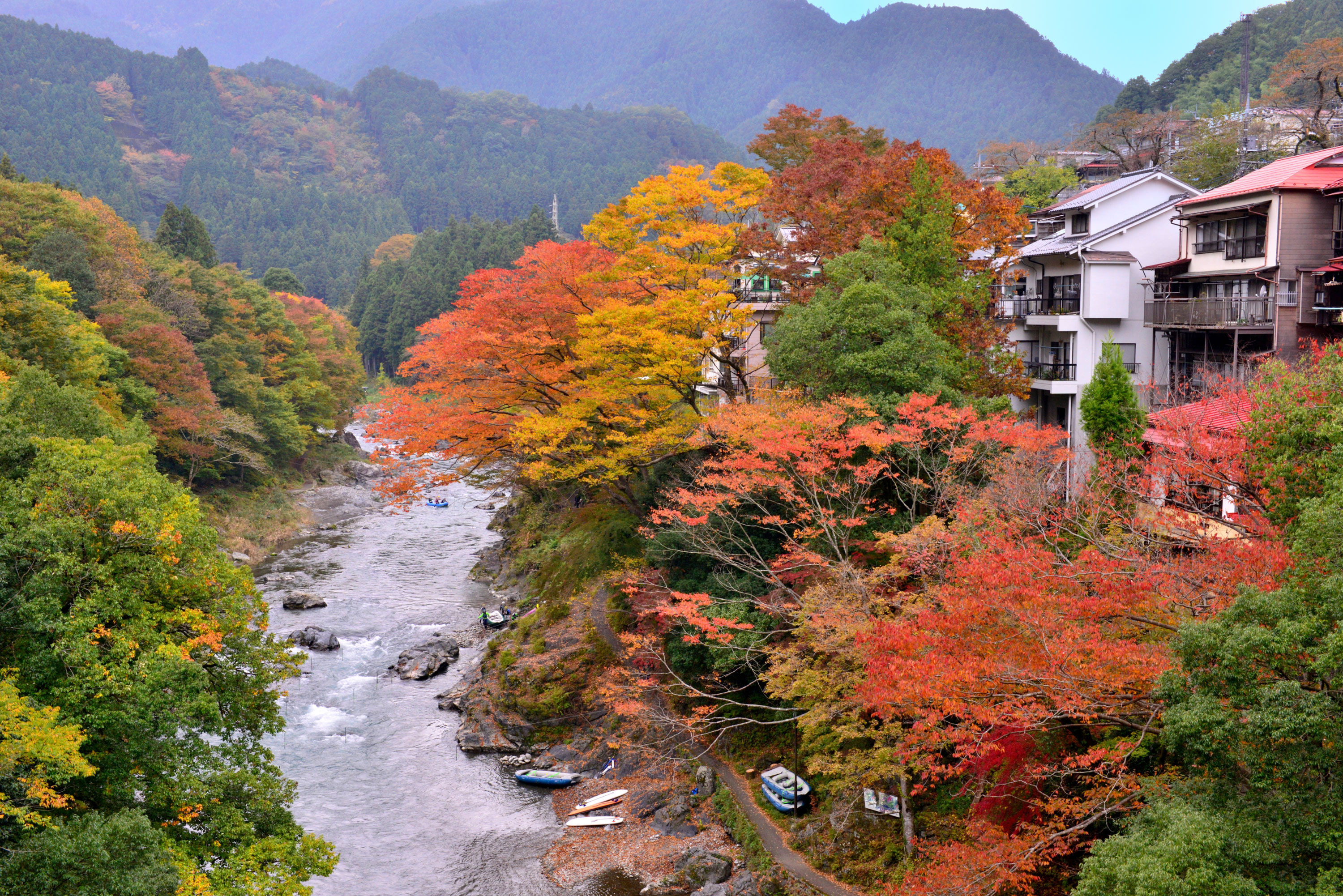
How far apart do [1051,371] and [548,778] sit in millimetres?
19572

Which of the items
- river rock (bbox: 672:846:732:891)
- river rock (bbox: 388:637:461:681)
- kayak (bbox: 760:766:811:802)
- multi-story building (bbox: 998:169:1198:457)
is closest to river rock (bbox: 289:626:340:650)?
river rock (bbox: 388:637:461:681)

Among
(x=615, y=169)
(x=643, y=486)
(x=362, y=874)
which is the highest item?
(x=615, y=169)

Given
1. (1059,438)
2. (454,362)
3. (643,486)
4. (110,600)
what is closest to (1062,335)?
(1059,438)

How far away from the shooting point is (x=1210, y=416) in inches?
646

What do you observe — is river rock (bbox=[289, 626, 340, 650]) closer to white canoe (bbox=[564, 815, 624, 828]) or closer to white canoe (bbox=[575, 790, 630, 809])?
white canoe (bbox=[575, 790, 630, 809])

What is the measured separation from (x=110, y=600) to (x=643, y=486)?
16534mm

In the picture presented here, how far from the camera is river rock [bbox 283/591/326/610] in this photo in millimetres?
32906

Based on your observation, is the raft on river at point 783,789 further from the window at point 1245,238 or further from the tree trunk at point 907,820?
the window at point 1245,238

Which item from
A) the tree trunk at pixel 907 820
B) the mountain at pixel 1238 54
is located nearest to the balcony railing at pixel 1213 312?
the tree trunk at pixel 907 820

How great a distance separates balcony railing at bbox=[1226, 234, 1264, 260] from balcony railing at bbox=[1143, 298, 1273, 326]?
50.1 inches

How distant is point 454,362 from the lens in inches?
1083

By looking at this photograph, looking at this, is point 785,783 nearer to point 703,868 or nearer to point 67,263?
point 703,868

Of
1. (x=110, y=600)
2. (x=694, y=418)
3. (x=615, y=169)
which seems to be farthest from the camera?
(x=615, y=169)

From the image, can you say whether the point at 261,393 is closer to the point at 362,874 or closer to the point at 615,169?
the point at 362,874
